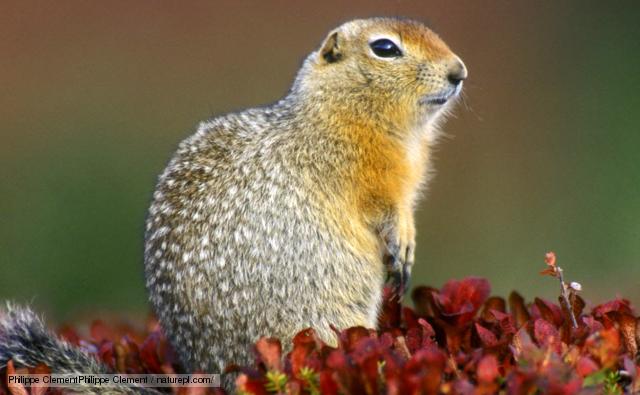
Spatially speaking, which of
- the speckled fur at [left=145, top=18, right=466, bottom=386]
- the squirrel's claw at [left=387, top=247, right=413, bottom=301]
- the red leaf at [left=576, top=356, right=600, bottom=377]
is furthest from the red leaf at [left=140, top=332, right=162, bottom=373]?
the red leaf at [left=576, top=356, right=600, bottom=377]

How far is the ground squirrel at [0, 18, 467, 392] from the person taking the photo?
148 inches

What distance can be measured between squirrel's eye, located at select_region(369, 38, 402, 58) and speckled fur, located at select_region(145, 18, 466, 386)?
37 mm

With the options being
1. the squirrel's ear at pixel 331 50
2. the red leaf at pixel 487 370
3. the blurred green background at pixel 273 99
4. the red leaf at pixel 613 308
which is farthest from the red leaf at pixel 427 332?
the blurred green background at pixel 273 99

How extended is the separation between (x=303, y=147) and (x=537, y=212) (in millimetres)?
5795

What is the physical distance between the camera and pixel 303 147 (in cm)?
429

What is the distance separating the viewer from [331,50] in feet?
15.7

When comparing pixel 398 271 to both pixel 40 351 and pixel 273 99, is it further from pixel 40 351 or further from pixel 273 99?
pixel 273 99

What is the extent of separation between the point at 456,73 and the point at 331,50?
65cm

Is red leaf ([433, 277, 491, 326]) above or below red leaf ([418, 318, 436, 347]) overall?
above

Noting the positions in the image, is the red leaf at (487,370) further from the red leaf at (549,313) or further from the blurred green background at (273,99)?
the blurred green background at (273,99)

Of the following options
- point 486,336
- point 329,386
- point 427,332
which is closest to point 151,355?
point 427,332

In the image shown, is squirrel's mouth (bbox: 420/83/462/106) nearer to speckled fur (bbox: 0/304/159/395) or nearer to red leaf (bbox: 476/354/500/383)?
speckled fur (bbox: 0/304/159/395)

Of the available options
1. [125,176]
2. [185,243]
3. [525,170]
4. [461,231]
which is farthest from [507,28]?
[185,243]

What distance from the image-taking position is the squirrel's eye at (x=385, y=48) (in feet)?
15.1
